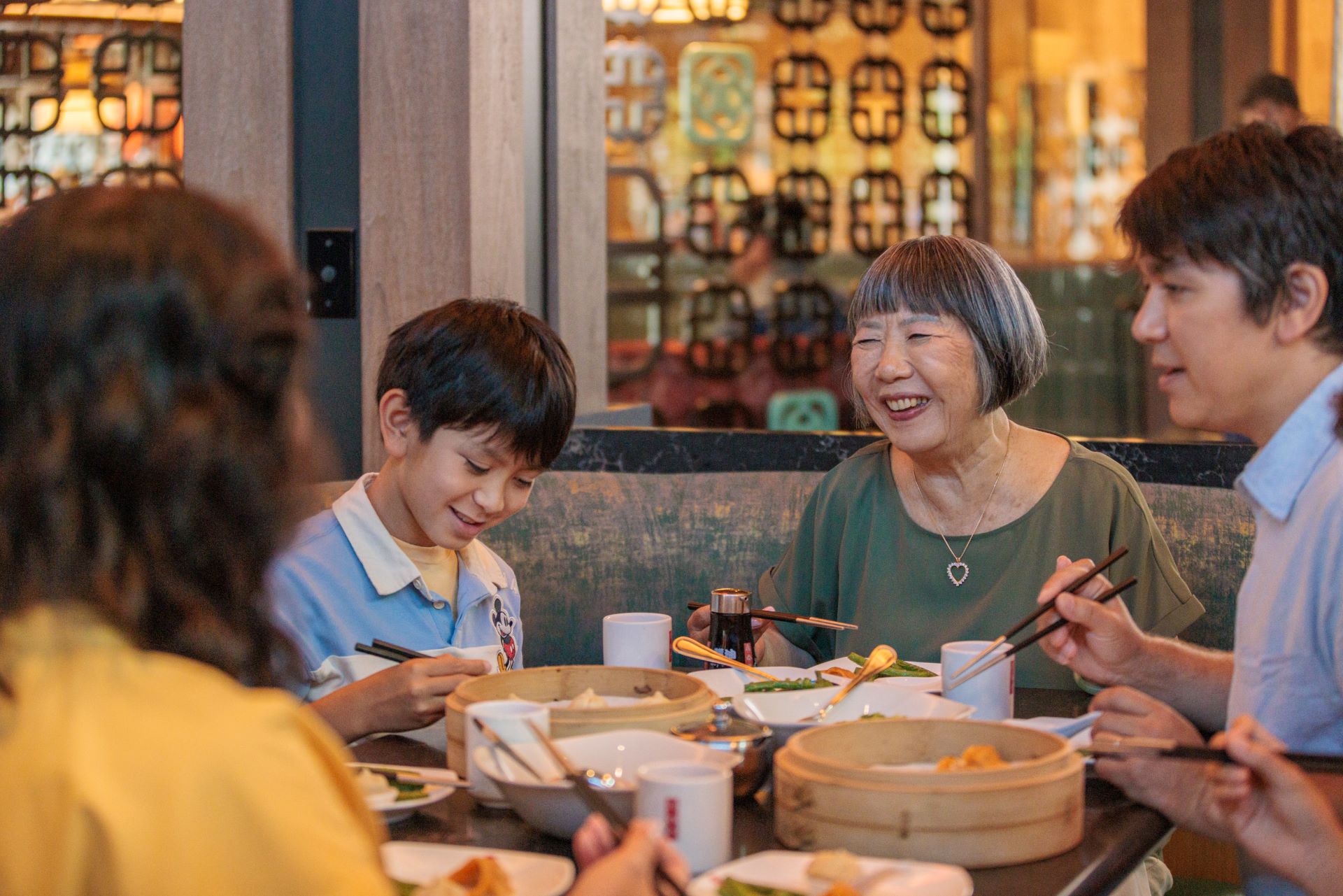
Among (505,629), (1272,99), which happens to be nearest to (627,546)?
(505,629)

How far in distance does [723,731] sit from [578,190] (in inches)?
102

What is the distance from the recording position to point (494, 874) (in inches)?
43.2

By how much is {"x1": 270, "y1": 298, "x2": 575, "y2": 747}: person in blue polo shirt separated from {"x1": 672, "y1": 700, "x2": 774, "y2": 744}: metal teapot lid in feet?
1.68

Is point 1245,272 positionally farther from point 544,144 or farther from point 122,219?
point 544,144

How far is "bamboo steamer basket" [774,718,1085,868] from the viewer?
3.77ft

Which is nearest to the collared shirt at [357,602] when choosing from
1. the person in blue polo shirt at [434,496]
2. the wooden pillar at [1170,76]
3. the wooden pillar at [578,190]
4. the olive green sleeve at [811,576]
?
the person in blue polo shirt at [434,496]

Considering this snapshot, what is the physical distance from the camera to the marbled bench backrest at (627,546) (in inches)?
115

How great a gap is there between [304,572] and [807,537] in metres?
0.96

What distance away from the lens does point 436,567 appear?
2164 millimetres

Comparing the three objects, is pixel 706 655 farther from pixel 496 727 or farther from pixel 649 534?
pixel 649 534

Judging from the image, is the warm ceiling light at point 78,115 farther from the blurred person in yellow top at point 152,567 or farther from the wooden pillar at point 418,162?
the blurred person in yellow top at point 152,567

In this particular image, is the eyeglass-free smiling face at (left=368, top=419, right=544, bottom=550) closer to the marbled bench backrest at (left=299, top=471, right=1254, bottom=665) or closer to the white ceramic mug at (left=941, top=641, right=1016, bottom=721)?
the white ceramic mug at (left=941, top=641, right=1016, bottom=721)

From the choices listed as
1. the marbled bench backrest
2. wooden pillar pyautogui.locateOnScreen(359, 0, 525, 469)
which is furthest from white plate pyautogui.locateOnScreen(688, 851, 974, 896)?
wooden pillar pyautogui.locateOnScreen(359, 0, 525, 469)

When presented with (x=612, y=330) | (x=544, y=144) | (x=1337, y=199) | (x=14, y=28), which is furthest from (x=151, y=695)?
(x=612, y=330)
